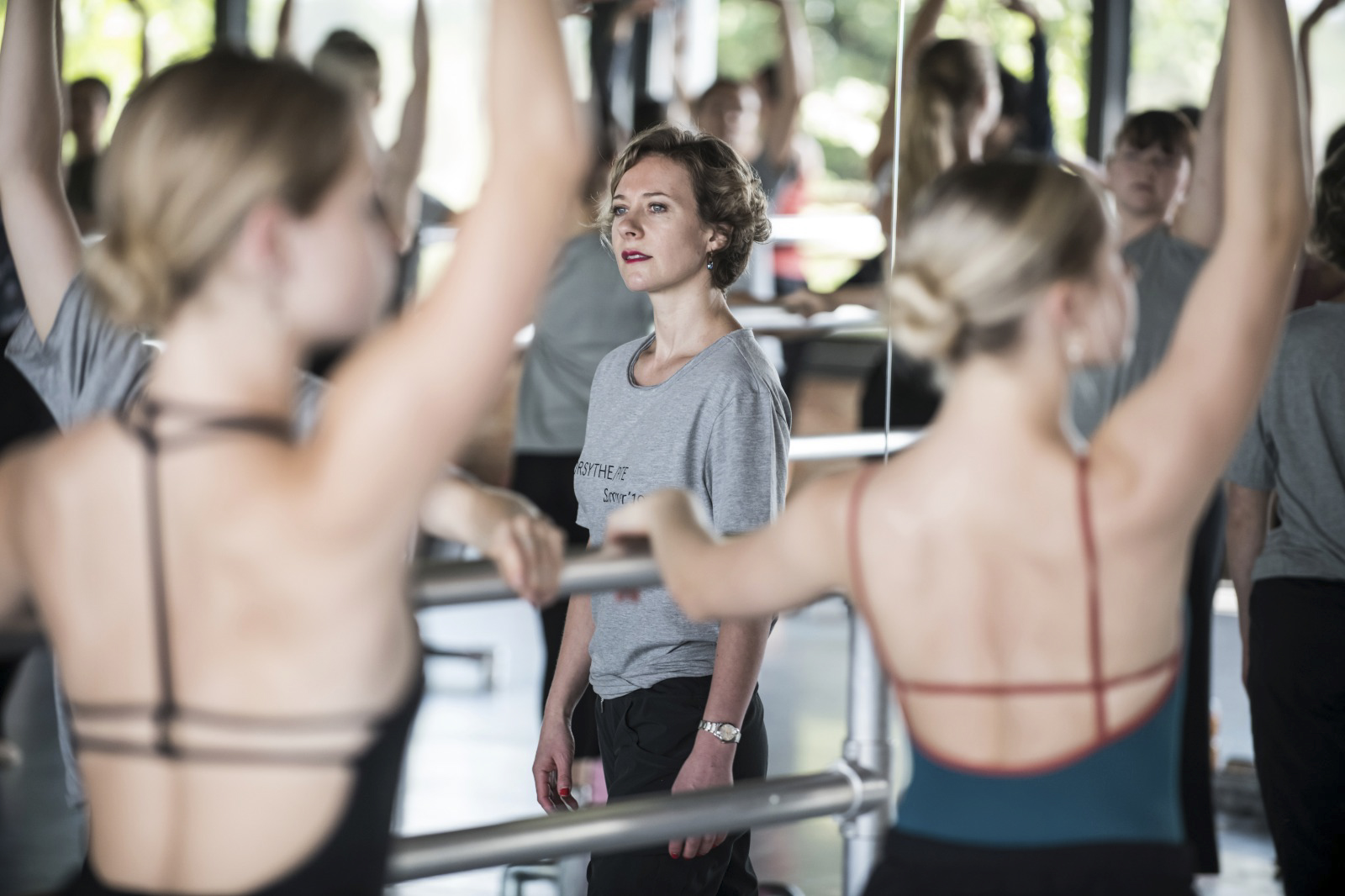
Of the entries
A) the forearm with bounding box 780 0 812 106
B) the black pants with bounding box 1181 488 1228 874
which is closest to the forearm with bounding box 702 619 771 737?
the black pants with bounding box 1181 488 1228 874

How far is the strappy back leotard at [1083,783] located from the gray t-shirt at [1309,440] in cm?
131

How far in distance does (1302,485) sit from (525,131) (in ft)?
5.73

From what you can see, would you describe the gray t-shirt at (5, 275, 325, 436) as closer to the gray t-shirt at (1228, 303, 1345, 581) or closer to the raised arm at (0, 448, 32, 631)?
the raised arm at (0, 448, 32, 631)

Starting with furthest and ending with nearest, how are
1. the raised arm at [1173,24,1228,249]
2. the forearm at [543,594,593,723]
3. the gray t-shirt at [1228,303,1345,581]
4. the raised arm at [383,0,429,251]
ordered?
the raised arm at [383,0,429,251] → the raised arm at [1173,24,1228,249] → the gray t-shirt at [1228,303,1345,581] → the forearm at [543,594,593,723]

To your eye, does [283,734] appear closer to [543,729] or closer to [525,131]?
[525,131]

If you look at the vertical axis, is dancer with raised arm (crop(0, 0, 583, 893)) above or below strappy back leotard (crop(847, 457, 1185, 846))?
above

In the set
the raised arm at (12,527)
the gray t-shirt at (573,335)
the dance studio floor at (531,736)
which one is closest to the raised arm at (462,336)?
the raised arm at (12,527)

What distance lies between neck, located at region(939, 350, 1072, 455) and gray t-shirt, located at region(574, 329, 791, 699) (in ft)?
2.42

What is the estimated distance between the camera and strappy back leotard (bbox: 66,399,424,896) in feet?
3.13

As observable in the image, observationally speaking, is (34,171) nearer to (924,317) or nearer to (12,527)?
(12,527)

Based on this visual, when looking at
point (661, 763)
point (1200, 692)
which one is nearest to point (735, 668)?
point (661, 763)

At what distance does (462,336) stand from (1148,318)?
2.01 metres

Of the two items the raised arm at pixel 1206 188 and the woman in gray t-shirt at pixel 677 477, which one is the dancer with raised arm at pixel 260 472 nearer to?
the woman in gray t-shirt at pixel 677 477

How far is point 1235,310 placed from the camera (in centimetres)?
112
